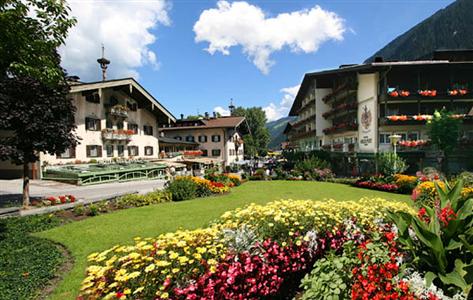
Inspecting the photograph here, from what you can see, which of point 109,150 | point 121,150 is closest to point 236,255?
point 109,150

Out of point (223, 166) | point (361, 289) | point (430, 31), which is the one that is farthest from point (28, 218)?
point (430, 31)

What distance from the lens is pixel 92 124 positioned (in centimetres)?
2886

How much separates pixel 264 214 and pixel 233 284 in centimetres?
157

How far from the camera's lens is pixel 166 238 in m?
3.92

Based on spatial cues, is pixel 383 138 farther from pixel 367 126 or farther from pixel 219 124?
pixel 219 124

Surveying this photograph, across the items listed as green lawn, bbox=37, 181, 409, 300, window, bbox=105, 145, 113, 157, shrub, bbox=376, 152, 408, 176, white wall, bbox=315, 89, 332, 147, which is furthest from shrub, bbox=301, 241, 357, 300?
white wall, bbox=315, 89, 332, 147

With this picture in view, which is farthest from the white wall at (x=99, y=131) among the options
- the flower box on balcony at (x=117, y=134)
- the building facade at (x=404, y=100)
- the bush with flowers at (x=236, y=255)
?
the building facade at (x=404, y=100)

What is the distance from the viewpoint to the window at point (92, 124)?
1109 inches

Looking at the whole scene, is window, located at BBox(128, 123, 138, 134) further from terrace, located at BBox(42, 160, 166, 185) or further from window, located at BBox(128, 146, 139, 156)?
terrace, located at BBox(42, 160, 166, 185)

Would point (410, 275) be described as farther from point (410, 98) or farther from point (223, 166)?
point (223, 166)

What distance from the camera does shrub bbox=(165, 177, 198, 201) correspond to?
52.4ft

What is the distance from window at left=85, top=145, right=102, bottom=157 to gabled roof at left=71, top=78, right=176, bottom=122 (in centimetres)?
653

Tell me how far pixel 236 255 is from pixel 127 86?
3353cm

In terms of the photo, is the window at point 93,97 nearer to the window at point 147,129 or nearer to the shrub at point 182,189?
the window at point 147,129
